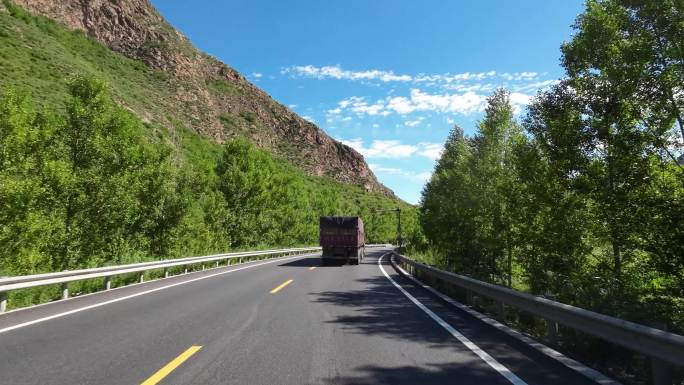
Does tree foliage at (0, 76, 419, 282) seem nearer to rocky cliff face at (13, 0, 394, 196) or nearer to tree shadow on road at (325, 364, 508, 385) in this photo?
tree shadow on road at (325, 364, 508, 385)

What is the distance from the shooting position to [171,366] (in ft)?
16.2

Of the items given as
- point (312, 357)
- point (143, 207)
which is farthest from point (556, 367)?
point (143, 207)

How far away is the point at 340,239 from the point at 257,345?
831 inches

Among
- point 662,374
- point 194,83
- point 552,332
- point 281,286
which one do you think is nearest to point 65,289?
point 281,286

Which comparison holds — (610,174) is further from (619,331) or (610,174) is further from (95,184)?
(95,184)

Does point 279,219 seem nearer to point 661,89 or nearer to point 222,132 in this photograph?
point 222,132

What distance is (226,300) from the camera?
10.5 metres

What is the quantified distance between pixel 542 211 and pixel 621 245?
12.8 feet

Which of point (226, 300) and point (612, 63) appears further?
point (612, 63)

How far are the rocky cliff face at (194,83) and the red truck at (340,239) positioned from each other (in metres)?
45.7

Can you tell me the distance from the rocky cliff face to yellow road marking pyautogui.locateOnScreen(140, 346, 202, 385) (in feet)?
206

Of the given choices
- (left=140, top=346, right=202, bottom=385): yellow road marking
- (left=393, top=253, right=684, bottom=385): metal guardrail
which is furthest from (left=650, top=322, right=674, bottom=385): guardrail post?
(left=140, top=346, right=202, bottom=385): yellow road marking

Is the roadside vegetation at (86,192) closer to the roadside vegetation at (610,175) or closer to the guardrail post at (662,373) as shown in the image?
the guardrail post at (662,373)

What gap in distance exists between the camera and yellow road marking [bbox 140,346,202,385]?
443cm
